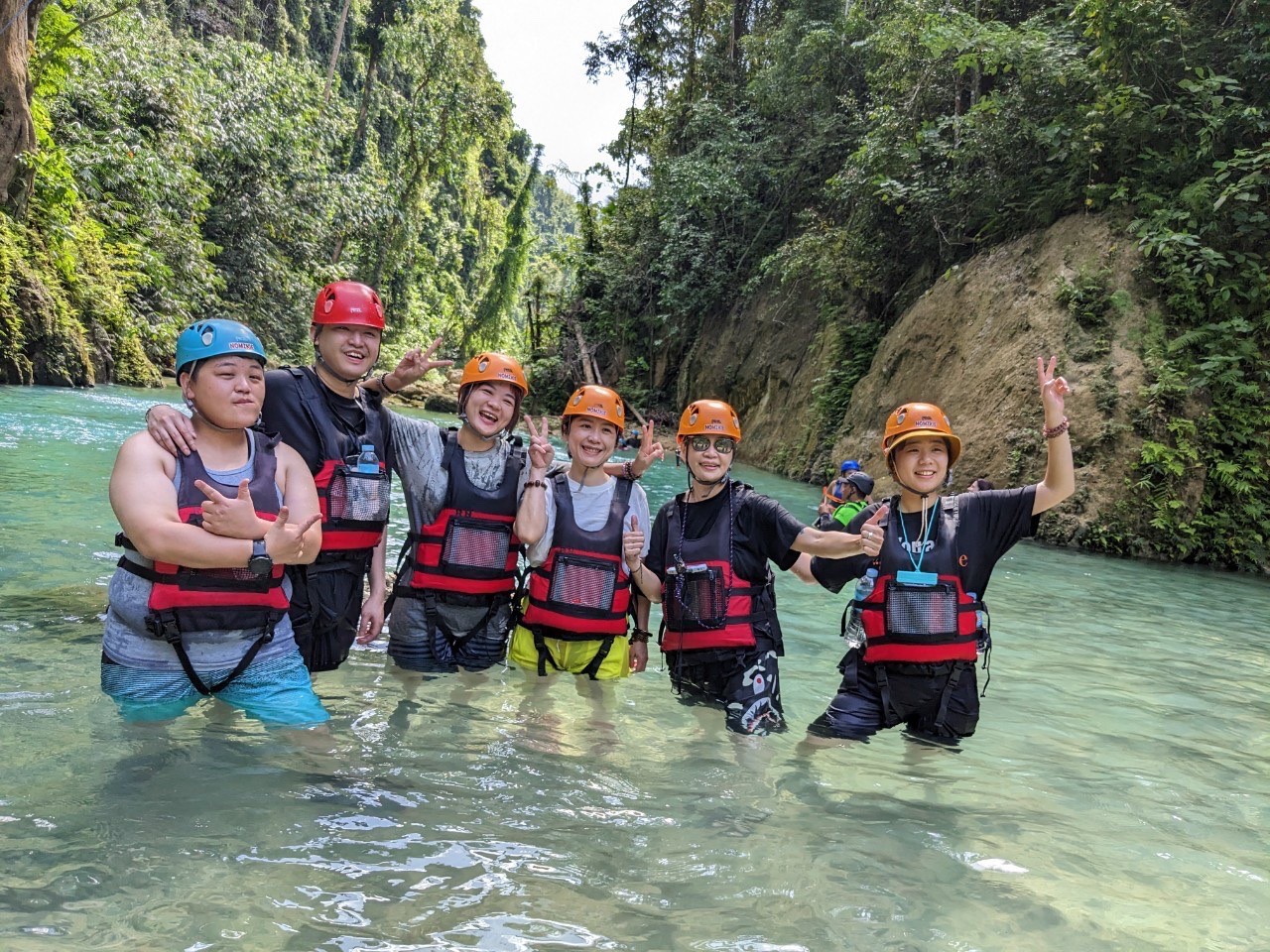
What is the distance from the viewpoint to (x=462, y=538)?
4578 mm

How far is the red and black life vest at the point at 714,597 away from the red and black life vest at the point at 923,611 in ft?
1.74

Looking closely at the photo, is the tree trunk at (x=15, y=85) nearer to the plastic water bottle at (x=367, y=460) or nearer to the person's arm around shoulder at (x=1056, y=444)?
the plastic water bottle at (x=367, y=460)

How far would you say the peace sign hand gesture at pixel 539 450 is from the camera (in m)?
4.34

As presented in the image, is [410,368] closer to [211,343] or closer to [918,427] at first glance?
[211,343]

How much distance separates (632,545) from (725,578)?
1.59ft

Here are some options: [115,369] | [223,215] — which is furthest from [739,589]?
[223,215]

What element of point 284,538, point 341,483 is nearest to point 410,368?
point 341,483

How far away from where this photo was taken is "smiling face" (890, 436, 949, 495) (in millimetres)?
4199

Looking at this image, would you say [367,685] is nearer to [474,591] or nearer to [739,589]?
[474,591]

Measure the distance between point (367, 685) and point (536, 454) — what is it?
1789 millimetres

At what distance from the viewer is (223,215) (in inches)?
1156

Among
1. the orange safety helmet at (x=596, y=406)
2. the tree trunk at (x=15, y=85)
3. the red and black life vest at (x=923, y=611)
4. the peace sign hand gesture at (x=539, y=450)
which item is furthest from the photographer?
the tree trunk at (x=15, y=85)

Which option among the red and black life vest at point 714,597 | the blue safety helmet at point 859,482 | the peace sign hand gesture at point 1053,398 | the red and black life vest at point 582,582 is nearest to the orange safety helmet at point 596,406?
the red and black life vest at point 582,582

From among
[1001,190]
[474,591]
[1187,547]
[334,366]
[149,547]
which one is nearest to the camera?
[149,547]
